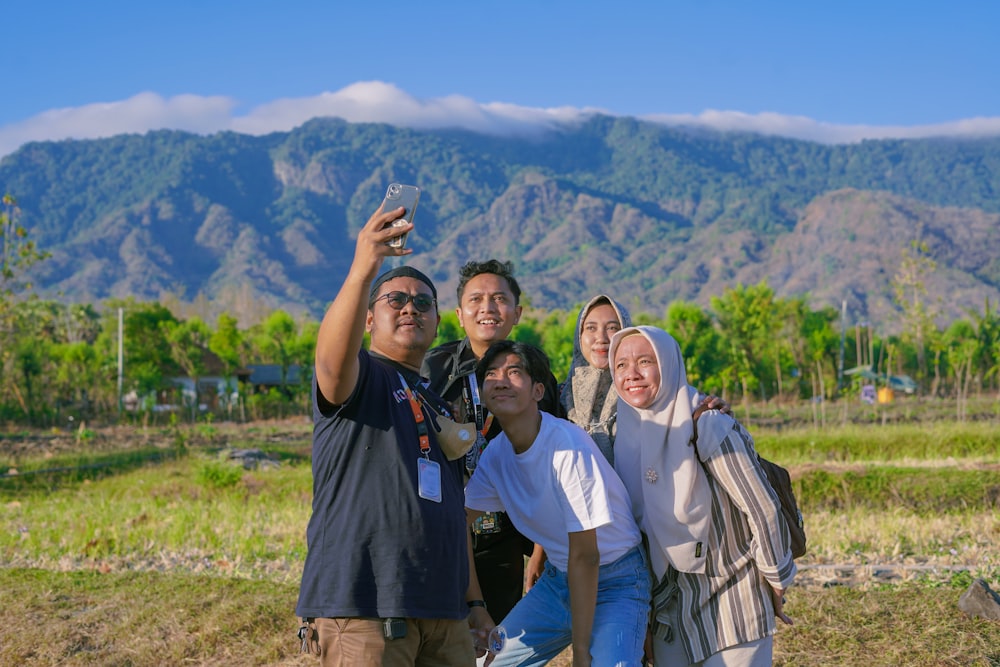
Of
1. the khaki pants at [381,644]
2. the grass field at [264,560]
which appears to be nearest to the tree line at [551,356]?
the grass field at [264,560]

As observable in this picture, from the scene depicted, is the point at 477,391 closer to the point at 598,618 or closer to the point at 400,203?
the point at 598,618

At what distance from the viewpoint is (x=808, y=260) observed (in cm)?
15162

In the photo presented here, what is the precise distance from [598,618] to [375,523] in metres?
0.82

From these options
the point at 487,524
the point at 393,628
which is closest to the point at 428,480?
the point at 393,628

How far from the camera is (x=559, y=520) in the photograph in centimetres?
311

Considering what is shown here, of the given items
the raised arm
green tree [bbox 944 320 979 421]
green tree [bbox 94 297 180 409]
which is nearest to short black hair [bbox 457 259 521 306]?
the raised arm

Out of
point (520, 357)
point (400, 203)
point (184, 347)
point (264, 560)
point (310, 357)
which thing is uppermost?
point (400, 203)

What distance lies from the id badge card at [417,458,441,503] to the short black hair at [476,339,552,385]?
516 millimetres

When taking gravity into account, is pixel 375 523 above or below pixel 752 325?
below

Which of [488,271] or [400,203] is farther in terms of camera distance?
[488,271]

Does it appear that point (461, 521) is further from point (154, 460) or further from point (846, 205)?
point (846, 205)

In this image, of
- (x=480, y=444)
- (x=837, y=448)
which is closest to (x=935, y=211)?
(x=837, y=448)

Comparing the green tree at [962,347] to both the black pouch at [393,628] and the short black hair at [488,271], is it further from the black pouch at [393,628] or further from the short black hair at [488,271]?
the black pouch at [393,628]

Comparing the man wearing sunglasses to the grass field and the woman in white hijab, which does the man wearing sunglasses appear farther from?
the grass field
